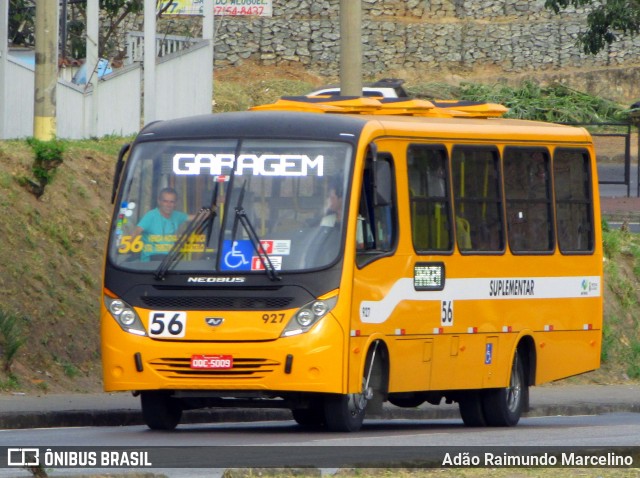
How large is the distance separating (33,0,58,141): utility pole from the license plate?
8.45 meters

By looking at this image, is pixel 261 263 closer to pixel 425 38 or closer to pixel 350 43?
pixel 350 43

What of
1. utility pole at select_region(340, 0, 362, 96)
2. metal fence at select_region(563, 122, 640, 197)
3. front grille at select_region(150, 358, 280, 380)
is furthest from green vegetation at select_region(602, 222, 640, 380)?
metal fence at select_region(563, 122, 640, 197)

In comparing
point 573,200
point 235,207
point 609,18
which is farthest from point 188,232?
point 609,18

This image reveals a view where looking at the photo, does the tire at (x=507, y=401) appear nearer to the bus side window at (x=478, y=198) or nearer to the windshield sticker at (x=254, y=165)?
the bus side window at (x=478, y=198)

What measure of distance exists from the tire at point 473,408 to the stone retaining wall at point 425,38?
47.7 meters

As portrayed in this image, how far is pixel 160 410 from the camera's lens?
14.0 metres

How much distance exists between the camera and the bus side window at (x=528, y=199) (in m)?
15.6

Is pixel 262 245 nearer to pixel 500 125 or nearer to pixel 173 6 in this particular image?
pixel 500 125

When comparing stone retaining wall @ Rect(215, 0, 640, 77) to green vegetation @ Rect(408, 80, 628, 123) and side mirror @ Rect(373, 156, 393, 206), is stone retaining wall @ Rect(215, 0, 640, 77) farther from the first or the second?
side mirror @ Rect(373, 156, 393, 206)

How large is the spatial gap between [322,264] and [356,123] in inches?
54.8

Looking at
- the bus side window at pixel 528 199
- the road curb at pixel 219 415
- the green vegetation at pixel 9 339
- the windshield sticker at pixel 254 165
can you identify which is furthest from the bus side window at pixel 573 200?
the green vegetation at pixel 9 339

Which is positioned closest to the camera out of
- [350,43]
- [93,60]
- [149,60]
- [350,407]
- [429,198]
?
[350,407]

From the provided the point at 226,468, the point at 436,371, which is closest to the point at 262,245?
the point at 436,371

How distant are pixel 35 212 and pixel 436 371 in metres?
7.38
